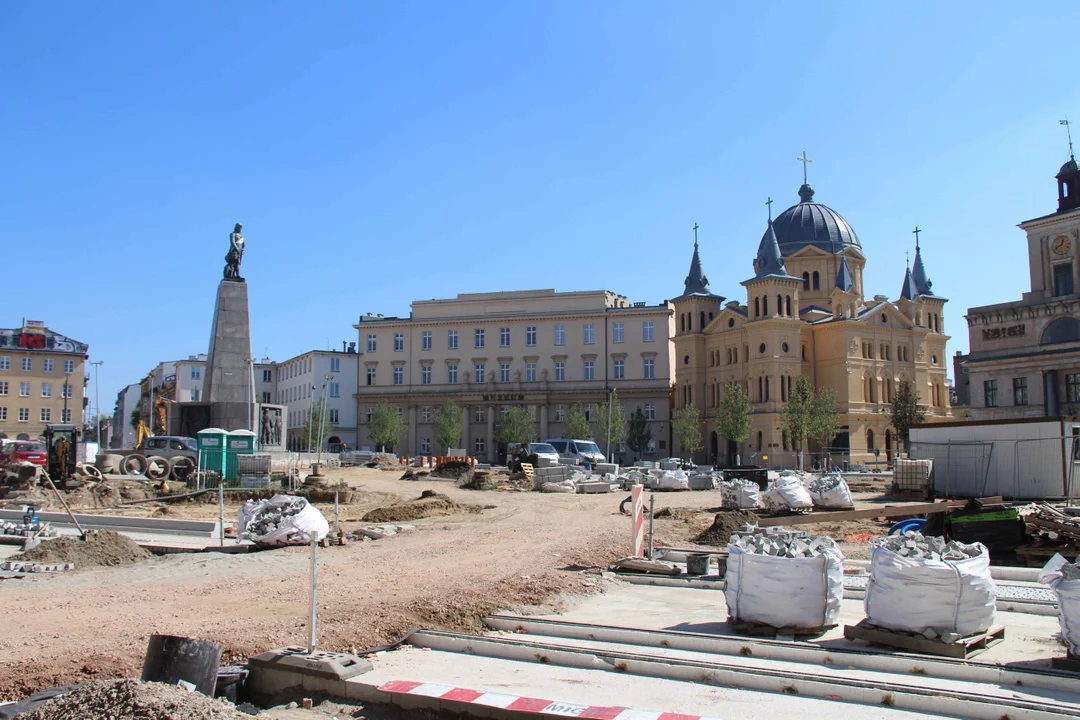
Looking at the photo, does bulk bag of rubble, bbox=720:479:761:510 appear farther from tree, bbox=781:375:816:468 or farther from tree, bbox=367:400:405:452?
tree, bbox=367:400:405:452

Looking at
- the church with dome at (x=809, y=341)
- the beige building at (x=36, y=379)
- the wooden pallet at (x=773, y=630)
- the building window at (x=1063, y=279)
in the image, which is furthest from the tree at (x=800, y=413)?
the beige building at (x=36, y=379)

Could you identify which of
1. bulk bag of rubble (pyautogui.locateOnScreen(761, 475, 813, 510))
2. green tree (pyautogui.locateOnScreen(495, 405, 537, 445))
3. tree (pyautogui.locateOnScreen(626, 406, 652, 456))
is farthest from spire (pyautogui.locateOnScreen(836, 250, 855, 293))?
bulk bag of rubble (pyautogui.locateOnScreen(761, 475, 813, 510))

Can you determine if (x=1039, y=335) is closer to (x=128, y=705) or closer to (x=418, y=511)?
(x=418, y=511)

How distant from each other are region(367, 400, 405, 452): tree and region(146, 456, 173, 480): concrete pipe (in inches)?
1598

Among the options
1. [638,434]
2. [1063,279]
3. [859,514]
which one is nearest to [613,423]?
[638,434]

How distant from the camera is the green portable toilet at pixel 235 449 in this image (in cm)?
2745

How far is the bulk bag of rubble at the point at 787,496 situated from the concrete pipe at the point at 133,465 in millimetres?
23453

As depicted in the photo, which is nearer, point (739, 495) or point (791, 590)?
point (791, 590)

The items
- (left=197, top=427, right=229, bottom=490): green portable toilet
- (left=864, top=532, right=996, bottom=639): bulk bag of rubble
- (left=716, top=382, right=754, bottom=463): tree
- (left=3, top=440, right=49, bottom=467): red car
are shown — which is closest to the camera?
(left=864, top=532, right=996, bottom=639): bulk bag of rubble

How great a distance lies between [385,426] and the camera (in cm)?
7212

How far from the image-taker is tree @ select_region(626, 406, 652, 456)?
66.4 m

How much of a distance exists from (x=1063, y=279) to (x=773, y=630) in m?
57.3

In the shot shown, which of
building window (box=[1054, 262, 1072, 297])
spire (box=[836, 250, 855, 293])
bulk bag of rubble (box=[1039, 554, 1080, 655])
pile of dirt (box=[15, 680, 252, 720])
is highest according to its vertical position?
spire (box=[836, 250, 855, 293])

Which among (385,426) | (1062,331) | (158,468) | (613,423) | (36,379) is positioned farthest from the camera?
(36,379)
